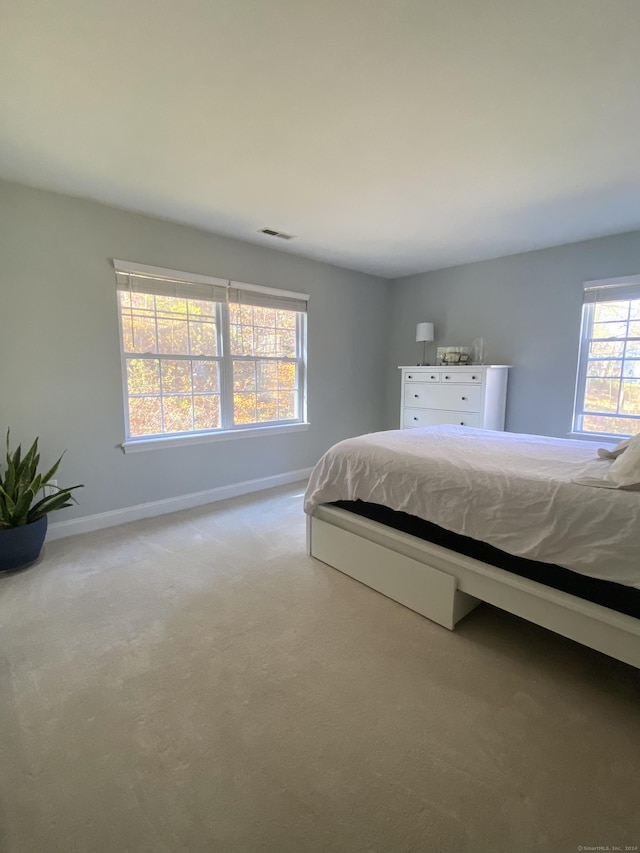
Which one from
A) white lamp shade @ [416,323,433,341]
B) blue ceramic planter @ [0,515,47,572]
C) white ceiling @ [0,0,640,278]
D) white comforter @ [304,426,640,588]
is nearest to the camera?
white ceiling @ [0,0,640,278]

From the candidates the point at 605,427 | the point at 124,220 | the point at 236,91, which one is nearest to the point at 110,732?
the point at 236,91

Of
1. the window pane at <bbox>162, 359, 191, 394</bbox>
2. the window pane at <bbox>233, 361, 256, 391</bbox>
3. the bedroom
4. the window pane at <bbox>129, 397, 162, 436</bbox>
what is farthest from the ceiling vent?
the window pane at <bbox>129, 397, 162, 436</bbox>

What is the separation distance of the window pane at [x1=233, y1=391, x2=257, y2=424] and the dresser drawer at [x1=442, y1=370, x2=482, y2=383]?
194 centimetres

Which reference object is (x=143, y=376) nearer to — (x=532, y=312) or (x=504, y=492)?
(x=504, y=492)

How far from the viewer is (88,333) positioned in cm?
271

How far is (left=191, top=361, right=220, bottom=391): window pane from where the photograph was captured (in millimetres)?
3291

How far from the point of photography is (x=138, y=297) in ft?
9.65

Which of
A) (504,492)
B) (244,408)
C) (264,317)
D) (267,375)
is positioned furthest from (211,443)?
(504,492)

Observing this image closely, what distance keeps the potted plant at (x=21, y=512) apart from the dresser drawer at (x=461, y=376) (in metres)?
3.37

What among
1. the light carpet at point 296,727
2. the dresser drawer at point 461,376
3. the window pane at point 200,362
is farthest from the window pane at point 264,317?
the light carpet at point 296,727

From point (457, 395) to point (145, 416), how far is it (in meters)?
2.87

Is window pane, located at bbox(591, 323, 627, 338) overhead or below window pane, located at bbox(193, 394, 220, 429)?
overhead

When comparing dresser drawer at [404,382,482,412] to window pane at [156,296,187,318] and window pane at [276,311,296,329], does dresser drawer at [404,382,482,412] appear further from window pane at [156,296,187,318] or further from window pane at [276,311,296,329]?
window pane at [156,296,187,318]

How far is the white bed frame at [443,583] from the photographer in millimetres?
1395
